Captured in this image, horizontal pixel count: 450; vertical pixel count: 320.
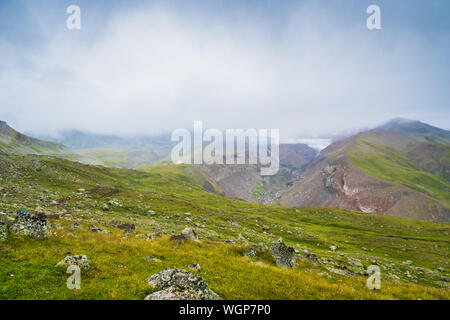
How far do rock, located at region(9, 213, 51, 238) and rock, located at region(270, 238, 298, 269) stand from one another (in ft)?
78.7

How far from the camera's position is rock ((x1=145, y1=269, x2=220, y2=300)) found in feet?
37.1

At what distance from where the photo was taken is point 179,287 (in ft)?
40.0

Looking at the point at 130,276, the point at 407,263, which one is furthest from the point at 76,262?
the point at 407,263

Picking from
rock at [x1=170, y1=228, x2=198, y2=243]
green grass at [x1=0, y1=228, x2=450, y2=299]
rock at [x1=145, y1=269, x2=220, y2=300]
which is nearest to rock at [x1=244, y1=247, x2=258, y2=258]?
green grass at [x1=0, y1=228, x2=450, y2=299]

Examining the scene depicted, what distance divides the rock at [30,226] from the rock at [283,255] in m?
24.0

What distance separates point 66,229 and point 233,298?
2159 centimetres

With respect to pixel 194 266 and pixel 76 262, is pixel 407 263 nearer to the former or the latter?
pixel 194 266

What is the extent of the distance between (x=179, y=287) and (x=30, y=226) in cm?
→ 1723

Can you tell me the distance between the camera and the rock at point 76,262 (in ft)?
46.7
